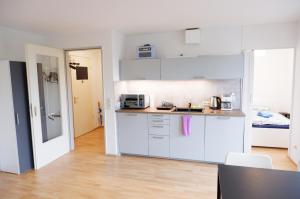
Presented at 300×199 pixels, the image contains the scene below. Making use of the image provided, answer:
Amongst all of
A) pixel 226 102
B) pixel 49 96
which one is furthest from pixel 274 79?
pixel 49 96

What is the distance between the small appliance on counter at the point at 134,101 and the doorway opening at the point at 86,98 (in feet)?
4.12

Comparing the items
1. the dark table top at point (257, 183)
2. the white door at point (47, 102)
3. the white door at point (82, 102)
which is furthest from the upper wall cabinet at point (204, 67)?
the white door at point (82, 102)

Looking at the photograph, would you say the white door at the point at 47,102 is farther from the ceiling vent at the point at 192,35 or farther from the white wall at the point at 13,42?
the ceiling vent at the point at 192,35

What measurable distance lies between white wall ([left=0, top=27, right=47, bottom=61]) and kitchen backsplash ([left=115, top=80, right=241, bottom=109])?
6.14 feet

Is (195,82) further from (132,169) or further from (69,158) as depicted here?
(69,158)

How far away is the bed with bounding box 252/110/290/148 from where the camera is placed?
399cm

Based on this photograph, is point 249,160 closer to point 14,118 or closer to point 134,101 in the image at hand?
point 134,101

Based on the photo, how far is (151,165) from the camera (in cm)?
351

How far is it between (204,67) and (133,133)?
1.77 metres

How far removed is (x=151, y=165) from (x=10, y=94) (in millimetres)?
2531

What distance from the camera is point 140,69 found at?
384cm

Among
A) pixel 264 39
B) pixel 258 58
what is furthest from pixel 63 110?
pixel 258 58

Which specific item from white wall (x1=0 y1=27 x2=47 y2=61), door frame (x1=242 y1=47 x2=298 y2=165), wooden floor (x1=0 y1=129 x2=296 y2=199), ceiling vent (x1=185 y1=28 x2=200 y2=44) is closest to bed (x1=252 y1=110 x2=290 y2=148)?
wooden floor (x1=0 y1=129 x2=296 y2=199)

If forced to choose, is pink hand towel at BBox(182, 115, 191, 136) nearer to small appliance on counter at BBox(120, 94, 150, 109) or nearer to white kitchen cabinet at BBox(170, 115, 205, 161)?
white kitchen cabinet at BBox(170, 115, 205, 161)
